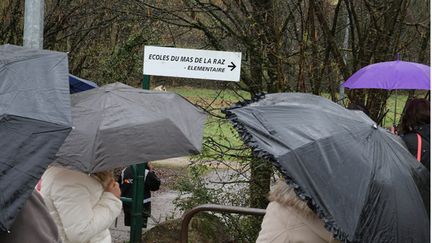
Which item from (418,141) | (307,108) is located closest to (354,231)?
(307,108)

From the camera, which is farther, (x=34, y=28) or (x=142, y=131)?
(x=34, y=28)

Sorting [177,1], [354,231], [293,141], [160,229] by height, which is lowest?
[160,229]

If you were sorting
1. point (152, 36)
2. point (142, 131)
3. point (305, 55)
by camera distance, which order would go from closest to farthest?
point (142, 131), point (305, 55), point (152, 36)

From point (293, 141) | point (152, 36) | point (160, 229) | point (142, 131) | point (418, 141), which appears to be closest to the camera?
point (293, 141)

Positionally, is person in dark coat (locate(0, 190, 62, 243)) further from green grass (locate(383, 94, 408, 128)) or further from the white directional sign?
green grass (locate(383, 94, 408, 128))

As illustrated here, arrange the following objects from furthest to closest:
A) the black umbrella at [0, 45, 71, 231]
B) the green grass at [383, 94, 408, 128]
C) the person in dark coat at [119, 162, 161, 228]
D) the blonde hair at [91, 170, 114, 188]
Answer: the person in dark coat at [119, 162, 161, 228], the green grass at [383, 94, 408, 128], the blonde hair at [91, 170, 114, 188], the black umbrella at [0, 45, 71, 231]

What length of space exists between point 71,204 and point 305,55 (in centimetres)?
368

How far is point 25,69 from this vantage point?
9.11 ft

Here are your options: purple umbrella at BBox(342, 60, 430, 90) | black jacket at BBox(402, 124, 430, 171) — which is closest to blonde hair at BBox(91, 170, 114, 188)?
black jacket at BBox(402, 124, 430, 171)

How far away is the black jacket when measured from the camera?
4.63 m

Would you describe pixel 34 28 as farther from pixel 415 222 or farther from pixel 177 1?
pixel 415 222

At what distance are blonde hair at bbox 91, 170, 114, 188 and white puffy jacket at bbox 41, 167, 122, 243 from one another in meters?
0.04

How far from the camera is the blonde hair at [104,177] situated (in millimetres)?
3740

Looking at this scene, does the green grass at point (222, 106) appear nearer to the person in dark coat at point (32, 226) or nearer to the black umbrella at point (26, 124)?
the black umbrella at point (26, 124)
